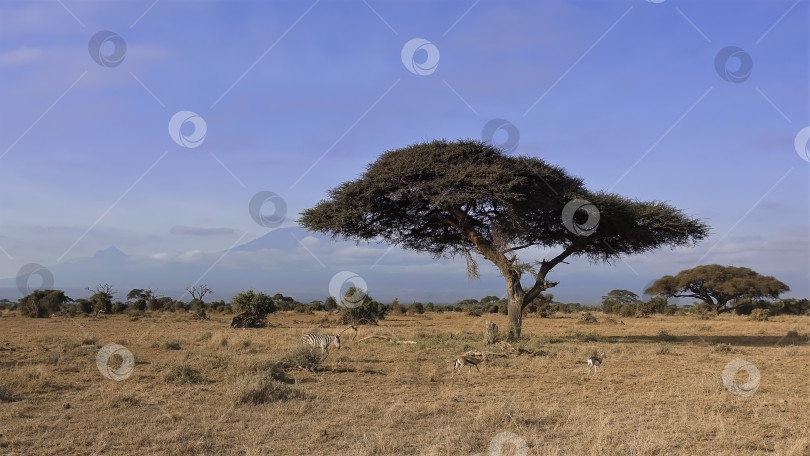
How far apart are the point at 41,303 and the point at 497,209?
1177 inches

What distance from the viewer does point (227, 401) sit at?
9438 mm

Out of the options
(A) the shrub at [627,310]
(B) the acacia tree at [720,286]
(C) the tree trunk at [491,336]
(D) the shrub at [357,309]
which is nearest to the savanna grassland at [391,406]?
(C) the tree trunk at [491,336]

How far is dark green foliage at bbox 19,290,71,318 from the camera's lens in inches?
1398

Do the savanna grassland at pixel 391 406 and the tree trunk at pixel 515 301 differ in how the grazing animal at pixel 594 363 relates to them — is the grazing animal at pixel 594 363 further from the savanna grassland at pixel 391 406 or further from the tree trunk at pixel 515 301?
the tree trunk at pixel 515 301

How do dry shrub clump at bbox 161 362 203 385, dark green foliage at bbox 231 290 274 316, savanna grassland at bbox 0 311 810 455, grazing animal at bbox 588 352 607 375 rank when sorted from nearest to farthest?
savanna grassland at bbox 0 311 810 455 < dry shrub clump at bbox 161 362 203 385 < grazing animal at bbox 588 352 607 375 < dark green foliage at bbox 231 290 274 316

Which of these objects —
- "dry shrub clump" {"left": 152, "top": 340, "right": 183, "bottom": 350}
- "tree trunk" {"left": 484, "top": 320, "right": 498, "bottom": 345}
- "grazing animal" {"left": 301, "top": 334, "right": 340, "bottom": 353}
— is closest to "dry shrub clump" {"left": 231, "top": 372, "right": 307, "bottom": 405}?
"grazing animal" {"left": 301, "top": 334, "right": 340, "bottom": 353}

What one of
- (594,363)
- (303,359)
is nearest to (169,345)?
(303,359)

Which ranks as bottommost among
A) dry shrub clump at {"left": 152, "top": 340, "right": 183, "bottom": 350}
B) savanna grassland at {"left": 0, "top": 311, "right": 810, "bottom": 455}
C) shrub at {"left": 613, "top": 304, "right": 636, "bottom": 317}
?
savanna grassland at {"left": 0, "top": 311, "right": 810, "bottom": 455}

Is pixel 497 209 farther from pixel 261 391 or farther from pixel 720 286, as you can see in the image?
pixel 720 286

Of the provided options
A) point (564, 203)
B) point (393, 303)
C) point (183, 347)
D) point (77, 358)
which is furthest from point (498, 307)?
point (77, 358)

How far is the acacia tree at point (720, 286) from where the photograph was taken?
52.3m

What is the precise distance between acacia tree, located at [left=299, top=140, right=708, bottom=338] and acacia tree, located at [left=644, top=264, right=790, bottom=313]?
114 ft

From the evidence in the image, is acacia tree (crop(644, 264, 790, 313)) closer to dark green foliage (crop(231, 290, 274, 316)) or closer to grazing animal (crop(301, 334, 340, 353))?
dark green foliage (crop(231, 290, 274, 316))

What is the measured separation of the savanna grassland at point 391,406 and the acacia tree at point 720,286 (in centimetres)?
4139
